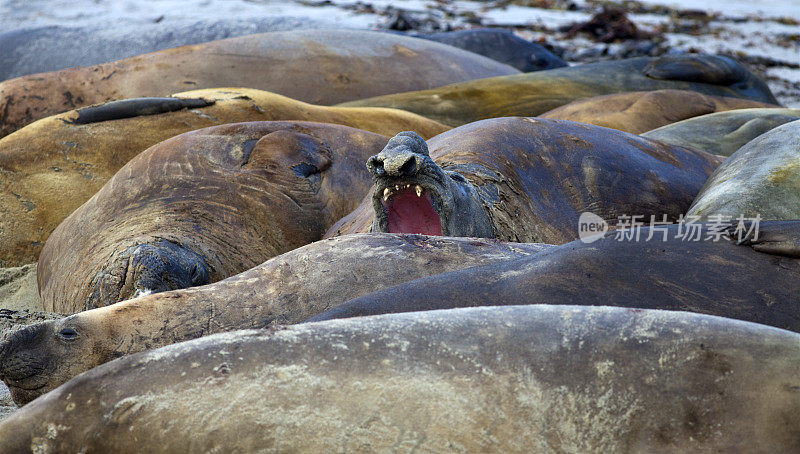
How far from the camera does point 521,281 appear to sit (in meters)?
2.41

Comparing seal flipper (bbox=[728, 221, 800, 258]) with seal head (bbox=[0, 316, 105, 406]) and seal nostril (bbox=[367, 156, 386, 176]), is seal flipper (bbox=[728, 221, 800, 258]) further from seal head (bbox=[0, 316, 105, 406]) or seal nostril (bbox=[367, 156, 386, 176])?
seal head (bbox=[0, 316, 105, 406])

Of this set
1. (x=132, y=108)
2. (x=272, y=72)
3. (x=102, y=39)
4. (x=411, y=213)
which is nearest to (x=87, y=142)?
(x=132, y=108)

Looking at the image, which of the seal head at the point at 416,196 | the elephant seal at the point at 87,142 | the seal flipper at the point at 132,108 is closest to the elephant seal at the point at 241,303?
the seal head at the point at 416,196

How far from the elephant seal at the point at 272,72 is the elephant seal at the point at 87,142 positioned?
4.35 feet

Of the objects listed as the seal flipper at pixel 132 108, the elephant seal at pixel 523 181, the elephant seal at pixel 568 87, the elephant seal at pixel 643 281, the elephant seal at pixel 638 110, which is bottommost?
the elephant seal at pixel 568 87

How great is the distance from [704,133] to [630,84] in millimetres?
2457

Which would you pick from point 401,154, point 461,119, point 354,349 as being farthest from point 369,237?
point 461,119

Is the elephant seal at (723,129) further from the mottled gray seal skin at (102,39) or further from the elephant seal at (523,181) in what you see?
the mottled gray seal skin at (102,39)

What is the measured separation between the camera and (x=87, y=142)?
5.68 meters

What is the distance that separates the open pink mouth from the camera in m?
3.39

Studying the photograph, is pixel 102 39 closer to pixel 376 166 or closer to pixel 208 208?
pixel 208 208

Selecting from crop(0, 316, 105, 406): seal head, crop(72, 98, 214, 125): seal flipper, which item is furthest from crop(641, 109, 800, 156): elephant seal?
crop(0, 316, 105, 406): seal head

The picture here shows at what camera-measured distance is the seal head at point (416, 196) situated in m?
3.26

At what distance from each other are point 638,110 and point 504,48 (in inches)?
155
